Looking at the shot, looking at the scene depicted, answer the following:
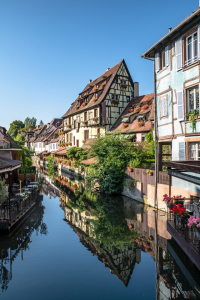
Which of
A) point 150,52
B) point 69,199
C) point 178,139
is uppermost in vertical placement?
point 150,52

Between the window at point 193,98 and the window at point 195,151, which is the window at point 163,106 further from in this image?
the window at point 195,151

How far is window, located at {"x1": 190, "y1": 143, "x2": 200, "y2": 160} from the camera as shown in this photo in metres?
12.0

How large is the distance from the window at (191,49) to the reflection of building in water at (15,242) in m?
11.3

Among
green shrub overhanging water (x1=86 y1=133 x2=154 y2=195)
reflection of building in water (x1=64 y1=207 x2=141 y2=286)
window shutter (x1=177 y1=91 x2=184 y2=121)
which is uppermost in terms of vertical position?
window shutter (x1=177 y1=91 x2=184 y2=121)

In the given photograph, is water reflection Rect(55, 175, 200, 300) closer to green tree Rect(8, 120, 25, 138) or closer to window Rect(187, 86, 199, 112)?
window Rect(187, 86, 199, 112)

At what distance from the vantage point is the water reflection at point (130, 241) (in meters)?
6.93

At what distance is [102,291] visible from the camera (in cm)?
657

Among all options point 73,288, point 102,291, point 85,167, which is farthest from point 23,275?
point 85,167

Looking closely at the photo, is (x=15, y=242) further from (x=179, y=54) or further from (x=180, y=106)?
(x=179, y=54)

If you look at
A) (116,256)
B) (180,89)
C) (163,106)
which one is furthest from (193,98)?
(116,256)

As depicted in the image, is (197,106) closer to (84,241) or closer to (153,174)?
(153,174)

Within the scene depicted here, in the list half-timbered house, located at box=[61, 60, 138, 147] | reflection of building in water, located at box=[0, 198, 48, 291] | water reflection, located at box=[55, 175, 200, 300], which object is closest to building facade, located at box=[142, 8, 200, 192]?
water reflection, located at box=[55, 175, 200, 300]

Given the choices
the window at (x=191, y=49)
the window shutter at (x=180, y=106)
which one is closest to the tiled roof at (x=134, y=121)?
the window shutter at (x=180, y=106)

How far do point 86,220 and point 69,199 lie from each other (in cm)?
611
